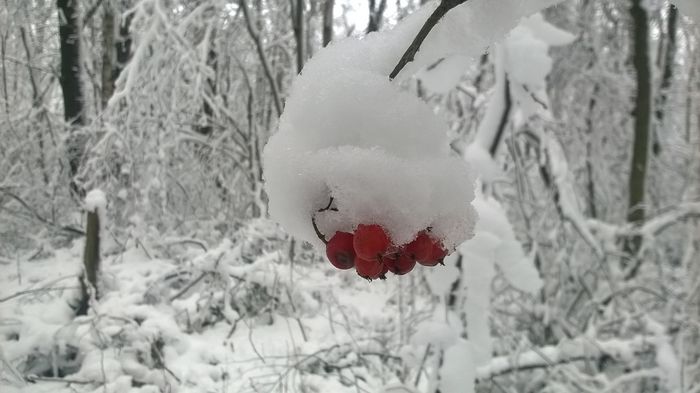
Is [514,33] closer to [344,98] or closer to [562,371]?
[344,98]

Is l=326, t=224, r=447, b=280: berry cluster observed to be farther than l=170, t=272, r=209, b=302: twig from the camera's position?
No

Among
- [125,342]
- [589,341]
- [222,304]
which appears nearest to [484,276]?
[589,341]

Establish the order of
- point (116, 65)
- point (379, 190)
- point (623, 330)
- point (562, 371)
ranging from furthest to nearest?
point (116, 65)
point (623, 330)
point (562, 371)
point (379, 190)

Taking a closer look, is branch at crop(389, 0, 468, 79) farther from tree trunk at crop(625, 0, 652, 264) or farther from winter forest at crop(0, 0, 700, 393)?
tree trunk at crop(625, 0, 652, 264)

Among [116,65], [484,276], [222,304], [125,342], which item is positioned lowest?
[222,304]

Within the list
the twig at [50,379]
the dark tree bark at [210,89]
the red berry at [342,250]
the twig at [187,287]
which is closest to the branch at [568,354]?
the twig at [187,287]

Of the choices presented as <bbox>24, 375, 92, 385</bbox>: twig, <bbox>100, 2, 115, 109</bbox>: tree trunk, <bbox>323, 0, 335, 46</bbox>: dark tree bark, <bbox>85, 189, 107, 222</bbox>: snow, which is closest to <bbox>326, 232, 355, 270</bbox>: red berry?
<bbox>24, 375, 92, 385</bbox>: twig

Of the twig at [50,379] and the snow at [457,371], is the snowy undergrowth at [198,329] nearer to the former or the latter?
the twig at [50,379]

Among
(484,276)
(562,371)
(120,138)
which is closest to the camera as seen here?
→ (484,276)
